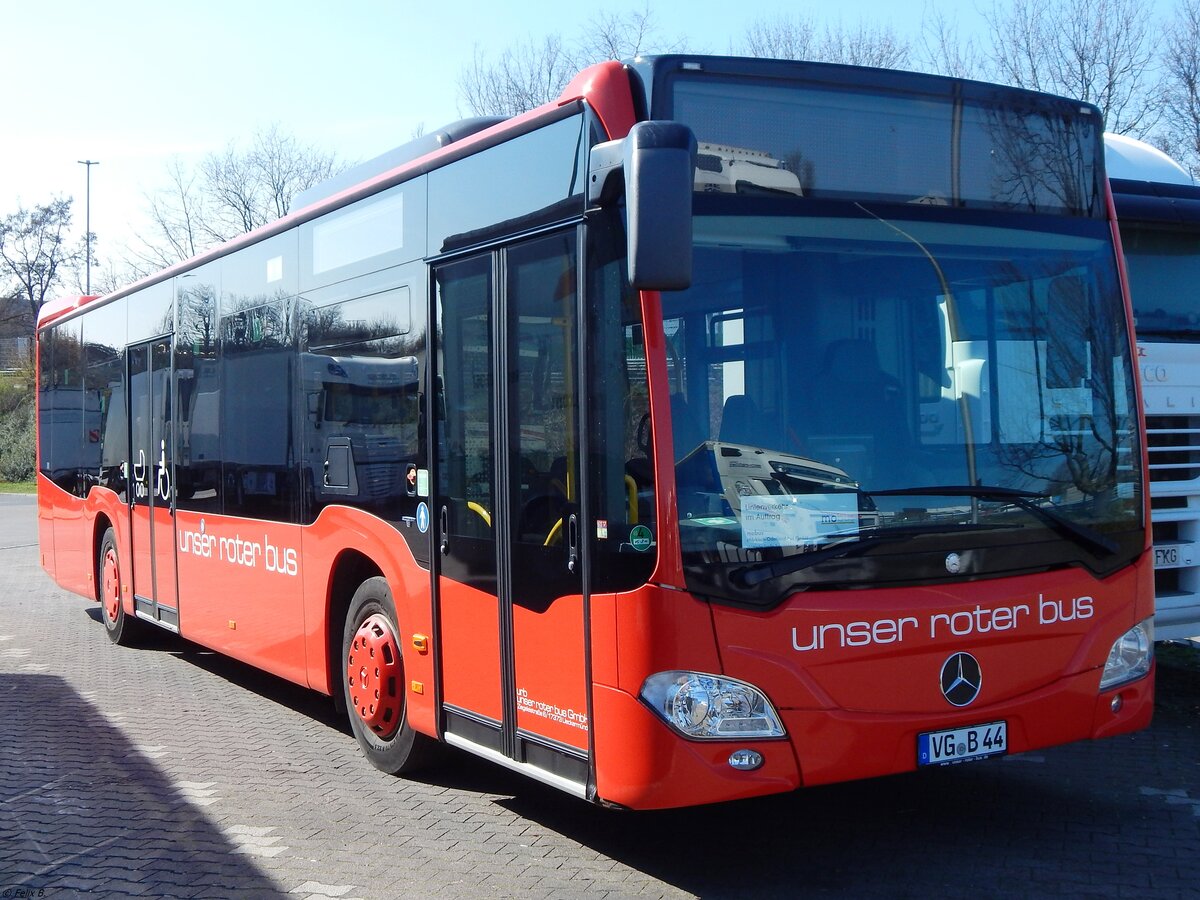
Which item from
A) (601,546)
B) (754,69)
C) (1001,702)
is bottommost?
(1001,702)

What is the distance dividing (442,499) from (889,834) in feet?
8.01

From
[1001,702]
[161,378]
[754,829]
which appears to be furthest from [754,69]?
[161,378]

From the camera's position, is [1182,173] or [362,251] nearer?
[362,251]

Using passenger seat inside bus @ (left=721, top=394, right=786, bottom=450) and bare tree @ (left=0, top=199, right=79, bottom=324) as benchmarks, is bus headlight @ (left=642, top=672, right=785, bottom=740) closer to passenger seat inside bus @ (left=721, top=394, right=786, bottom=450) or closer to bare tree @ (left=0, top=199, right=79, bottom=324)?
passenger seat inside bus @ (left=721, top=394, right=786, bottom=450)

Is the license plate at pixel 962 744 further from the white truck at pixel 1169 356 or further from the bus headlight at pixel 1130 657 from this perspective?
the white truck at pixel 1169 356

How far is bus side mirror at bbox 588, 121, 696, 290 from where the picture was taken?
430cm

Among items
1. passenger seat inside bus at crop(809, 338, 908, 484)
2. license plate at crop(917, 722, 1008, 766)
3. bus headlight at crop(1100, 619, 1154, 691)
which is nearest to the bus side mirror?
passenger seat inside bus at crop(809, 338, 908, 484)

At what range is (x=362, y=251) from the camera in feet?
22.7

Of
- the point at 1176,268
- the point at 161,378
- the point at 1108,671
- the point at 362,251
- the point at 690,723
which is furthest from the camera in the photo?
the point at 161,378

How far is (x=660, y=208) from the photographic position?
4312mm

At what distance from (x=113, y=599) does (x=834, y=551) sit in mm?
8645

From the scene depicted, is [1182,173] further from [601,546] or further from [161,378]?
[161,378]

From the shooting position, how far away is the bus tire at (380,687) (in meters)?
6.57

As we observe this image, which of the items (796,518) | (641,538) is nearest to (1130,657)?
(796,518)
